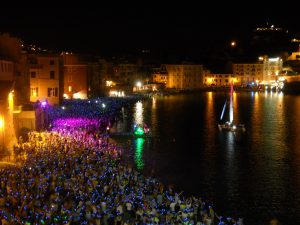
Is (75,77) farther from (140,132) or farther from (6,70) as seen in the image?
(6,70)

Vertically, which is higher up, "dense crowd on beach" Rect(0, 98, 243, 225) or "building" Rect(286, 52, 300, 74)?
"building" Rect(286, 52, 300, 74)

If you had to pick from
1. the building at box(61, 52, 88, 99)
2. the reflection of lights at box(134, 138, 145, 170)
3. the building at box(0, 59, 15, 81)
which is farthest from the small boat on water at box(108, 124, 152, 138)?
the building at box(61, 52, 88, 99)

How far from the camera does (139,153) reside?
3148cm

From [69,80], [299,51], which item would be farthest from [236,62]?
[69,80]

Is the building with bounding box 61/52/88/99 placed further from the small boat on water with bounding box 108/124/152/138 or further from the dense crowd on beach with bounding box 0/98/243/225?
the dense crowd on beach with bounding box 0/98/243/225

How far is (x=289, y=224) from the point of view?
19.2 m

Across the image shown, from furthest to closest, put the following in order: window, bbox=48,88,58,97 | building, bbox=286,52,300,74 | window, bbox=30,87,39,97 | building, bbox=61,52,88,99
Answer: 1. building, bbox=286,52,300,74
2. building, bbox=61,52,88,99
3. window, bbox=48,88,58,97
4. window, bbox=30,87,39,97

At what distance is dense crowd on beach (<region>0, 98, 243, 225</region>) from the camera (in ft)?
50.7

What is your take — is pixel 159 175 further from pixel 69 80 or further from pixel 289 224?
pixel 69 80

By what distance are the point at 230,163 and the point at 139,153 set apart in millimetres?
6160

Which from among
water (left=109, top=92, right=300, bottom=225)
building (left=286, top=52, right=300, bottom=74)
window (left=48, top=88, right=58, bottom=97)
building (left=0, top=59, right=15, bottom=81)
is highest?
building (left=286, top=52, right=300, bottom=74)

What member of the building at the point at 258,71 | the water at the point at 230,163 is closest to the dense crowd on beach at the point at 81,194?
the water at the point at 230,163

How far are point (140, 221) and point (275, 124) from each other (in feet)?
122

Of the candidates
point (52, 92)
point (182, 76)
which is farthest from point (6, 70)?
point (182, 76)
